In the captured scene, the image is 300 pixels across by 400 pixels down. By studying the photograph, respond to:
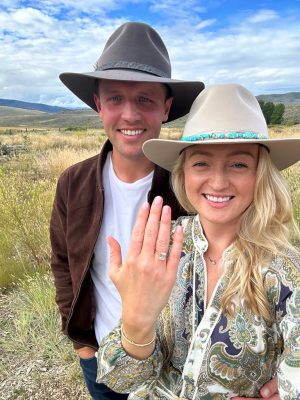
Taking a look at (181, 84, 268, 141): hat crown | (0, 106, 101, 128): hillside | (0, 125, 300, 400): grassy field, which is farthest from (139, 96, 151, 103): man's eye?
(0, 106, 101, 128): hillside

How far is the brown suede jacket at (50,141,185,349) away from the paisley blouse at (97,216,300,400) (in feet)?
2.12

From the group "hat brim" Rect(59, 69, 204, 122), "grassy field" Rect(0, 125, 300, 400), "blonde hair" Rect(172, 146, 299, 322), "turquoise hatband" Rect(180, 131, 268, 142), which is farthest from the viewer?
"grassy field" Rect(0, 125, 300, 400)

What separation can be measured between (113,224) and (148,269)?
0.90 meters

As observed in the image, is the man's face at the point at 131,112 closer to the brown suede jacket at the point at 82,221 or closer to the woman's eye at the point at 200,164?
the brown suede jacket at the point at 82,221

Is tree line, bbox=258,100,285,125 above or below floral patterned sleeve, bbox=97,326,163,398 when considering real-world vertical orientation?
above

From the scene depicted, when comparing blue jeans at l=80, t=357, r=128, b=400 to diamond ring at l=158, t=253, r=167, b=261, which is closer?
diamond ring at l=158, t=253, r=167, b=261

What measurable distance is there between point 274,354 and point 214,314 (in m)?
0.24

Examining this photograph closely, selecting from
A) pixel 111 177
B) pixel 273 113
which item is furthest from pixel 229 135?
pixel 273 113

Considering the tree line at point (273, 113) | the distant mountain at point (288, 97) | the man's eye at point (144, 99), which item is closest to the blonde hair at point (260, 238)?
the man's eye at point (144, 99)

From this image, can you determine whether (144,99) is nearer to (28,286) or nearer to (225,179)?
(225,179)

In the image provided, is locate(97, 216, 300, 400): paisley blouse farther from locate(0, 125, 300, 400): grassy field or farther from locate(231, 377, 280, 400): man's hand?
locate(0, 125, 300, 400): grassy field

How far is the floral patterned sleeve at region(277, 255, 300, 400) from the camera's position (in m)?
1.14

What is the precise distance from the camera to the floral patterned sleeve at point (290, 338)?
1145 millimetres

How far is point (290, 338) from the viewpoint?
3.81 feet
